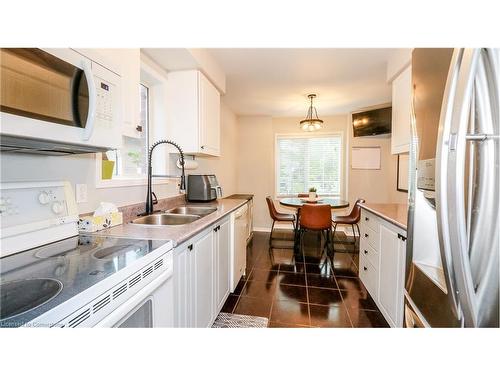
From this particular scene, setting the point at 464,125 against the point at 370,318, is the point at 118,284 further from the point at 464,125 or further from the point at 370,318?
the point at 370,318

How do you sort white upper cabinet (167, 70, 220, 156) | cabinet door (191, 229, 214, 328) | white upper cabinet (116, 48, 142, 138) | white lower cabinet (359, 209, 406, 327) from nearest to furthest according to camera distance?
1. white upper cabinet (116, 48, 142, 138)
2. cabinet door (191, 229, 214, 328)
3. white lower cabinet (359, 209, 406, 327)
4. white upper cabinet (167, 70, 220, 156)

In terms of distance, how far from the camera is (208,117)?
104 inches

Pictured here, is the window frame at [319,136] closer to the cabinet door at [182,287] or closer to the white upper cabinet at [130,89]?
the white upper cabinet at [130,89]

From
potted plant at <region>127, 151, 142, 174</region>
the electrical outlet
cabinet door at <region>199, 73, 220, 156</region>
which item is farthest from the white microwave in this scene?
cabinet door at <region>199, 73, 220, 156</region>

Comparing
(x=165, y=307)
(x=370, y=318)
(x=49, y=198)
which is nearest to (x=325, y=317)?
(x=370, y=318)

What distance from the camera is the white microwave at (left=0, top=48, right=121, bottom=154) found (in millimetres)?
732

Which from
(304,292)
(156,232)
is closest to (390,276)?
(304,292)

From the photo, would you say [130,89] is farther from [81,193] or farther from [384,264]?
[384,264]

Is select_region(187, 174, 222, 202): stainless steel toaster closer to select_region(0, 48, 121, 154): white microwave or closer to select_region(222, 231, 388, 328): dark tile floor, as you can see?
select_region(222, 231, 388, 328): dark tile floor

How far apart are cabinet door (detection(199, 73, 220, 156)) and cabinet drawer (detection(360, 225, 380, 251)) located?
74.1 inches

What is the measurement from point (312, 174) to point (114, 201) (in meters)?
4.29

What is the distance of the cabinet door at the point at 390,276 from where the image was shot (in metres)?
1.71

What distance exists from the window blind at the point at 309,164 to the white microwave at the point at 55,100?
4415mm

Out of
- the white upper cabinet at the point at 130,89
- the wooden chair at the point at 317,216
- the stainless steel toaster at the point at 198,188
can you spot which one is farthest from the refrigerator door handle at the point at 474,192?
the wooden chair at the point at 317,216
